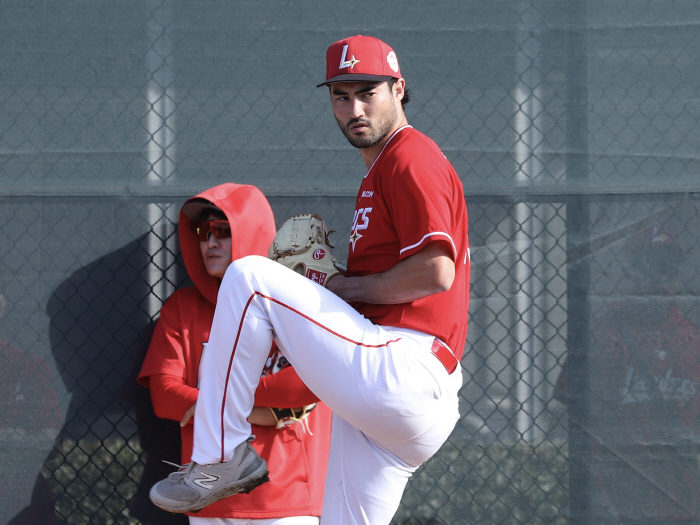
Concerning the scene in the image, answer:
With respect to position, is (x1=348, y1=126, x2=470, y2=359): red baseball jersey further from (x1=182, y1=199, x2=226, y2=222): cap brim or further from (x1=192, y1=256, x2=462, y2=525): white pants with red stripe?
(x1=182, y1=199, x2=226, y2=222): cap brim

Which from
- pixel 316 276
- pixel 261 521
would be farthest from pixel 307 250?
pixel 261 521

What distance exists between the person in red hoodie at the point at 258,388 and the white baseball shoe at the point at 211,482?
2.16 ft

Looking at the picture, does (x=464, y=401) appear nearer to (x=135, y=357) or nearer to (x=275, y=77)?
(x=135, y=357)

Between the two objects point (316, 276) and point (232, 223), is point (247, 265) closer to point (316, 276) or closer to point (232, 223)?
point (316, 276)

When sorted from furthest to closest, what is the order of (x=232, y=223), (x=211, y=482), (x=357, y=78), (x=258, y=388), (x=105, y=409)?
(x=105, y=409) < (x=232, y=223) < (x=258, y=388) < (x=357, y=78) < (x=211, y=482)

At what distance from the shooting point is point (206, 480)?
188cm

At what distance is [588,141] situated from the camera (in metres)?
3.45

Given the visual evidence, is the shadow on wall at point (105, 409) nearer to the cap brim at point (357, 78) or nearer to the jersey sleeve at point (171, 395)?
the jersey sleeve at point (171, 395)

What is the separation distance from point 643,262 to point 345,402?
7.23 feet

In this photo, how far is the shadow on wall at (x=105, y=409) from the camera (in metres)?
3.22

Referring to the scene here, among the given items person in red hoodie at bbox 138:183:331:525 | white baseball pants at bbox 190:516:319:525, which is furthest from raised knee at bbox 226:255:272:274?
white baseball pants at bbox 190:516:319:525

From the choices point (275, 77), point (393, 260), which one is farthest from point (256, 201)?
point (393, 260)

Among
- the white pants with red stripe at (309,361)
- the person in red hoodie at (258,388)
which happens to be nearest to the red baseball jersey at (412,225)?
the white pants with red stripe at (309,361)

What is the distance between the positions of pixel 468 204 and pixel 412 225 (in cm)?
157
